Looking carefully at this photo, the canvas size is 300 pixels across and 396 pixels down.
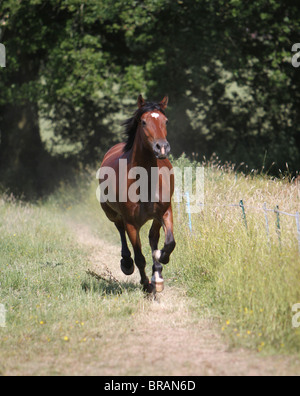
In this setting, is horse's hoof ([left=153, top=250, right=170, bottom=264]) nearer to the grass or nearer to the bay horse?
the bay horse

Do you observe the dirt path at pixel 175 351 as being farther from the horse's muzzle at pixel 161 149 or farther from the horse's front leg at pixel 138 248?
the horse's muzzle at pixel 161 149

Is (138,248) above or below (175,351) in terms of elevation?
above

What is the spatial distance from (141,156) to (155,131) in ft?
1.84

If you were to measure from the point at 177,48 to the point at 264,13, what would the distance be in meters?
2.94

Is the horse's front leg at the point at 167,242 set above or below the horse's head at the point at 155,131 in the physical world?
below

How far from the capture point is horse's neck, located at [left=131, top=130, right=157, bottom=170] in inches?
260

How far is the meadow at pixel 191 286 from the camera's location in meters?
5.20

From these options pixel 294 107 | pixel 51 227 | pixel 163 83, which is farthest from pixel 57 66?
pixel 294 107

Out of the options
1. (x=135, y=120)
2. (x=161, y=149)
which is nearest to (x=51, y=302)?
(x=161, y=149)

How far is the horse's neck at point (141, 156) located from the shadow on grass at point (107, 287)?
1.64 meters

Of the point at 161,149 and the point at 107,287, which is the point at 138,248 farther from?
the point at 161,149

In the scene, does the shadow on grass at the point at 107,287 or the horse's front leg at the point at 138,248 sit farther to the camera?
the shadow on grass at the point at 107,287

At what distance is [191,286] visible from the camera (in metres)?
7.12

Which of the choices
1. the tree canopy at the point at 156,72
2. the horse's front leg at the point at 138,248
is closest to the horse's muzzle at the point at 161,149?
the horse's front leg at the point at 138,248
